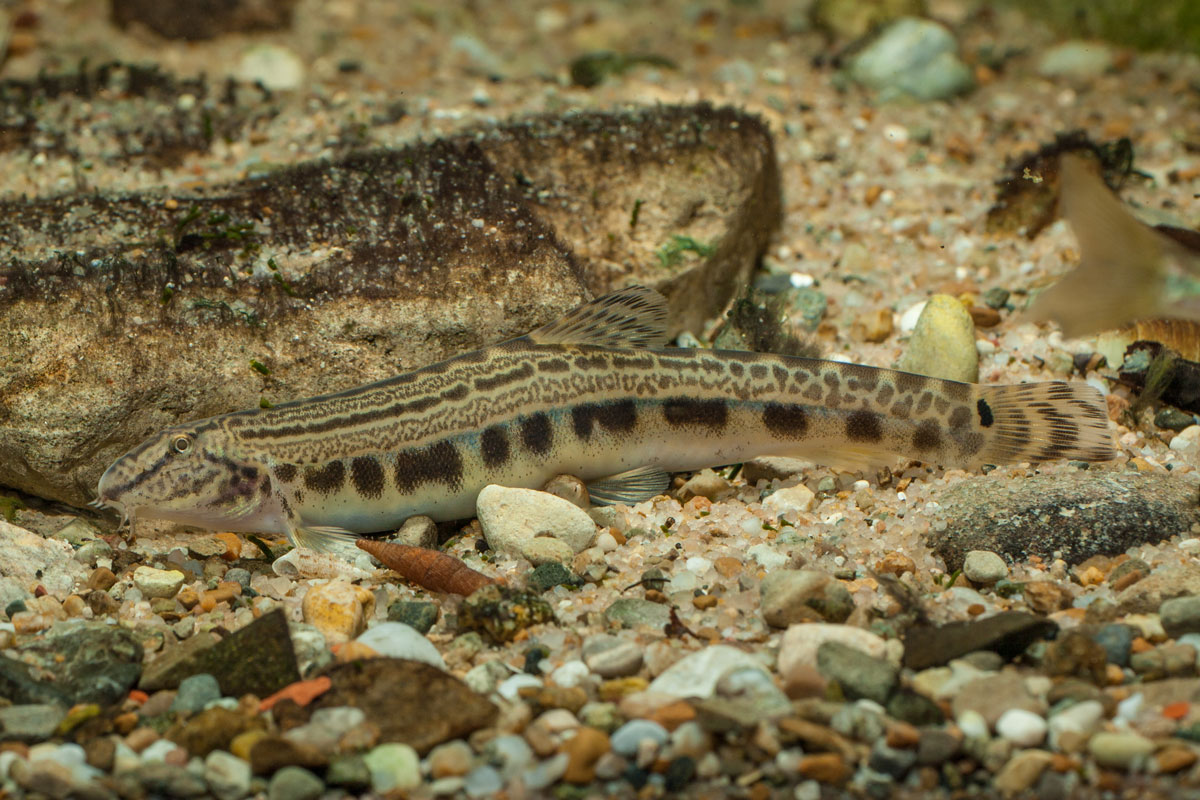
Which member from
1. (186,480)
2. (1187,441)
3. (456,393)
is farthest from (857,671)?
(186,480)

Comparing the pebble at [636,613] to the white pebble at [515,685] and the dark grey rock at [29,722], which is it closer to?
the white pebble at [515,685]

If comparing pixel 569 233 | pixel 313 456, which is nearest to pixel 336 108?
pixel 569 233

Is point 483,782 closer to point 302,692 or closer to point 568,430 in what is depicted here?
point 302,692

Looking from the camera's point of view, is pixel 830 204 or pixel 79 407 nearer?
pixel 79 407

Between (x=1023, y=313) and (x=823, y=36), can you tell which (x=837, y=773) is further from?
(x=823, y=36)

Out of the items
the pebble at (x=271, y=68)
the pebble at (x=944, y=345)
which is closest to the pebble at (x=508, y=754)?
the pebble at (x=944, y=345)

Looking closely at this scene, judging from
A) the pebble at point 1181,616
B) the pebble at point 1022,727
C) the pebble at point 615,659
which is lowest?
the pebble at point 615,659
